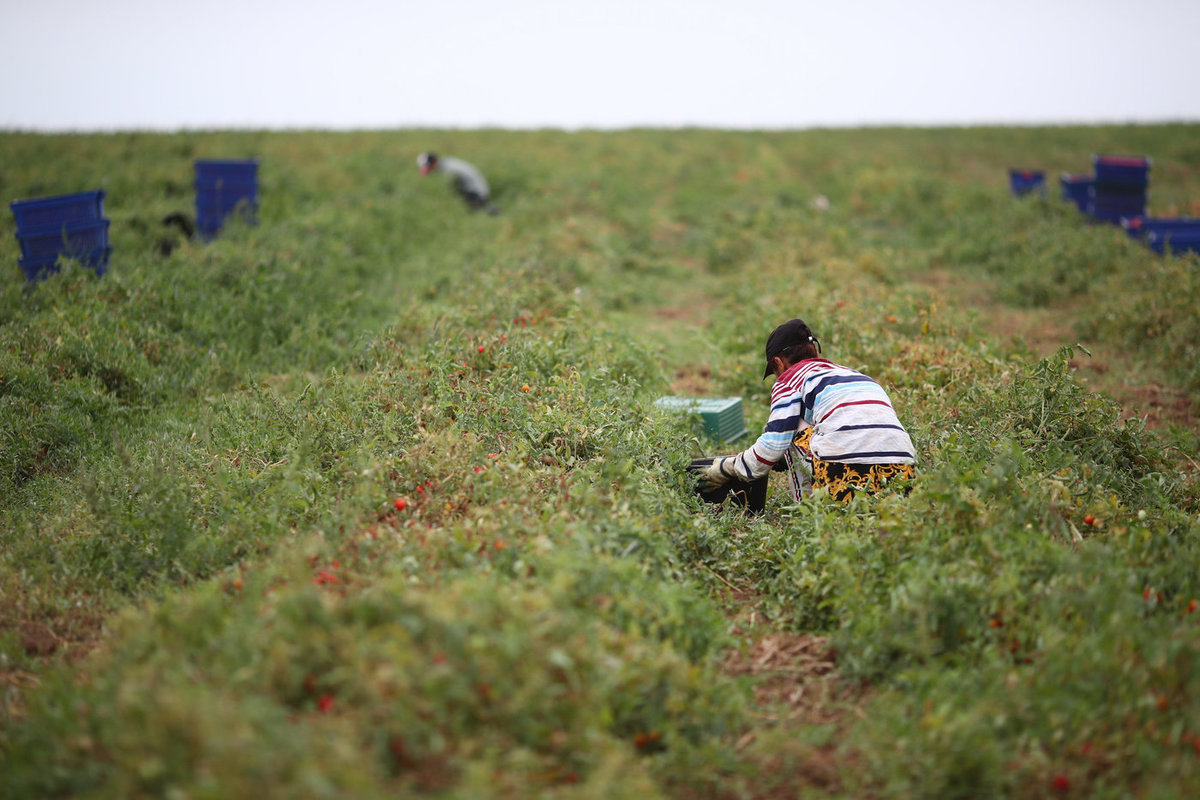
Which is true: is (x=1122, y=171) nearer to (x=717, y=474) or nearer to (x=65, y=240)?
(x=717, y=474)

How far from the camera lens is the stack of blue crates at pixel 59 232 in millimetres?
7738

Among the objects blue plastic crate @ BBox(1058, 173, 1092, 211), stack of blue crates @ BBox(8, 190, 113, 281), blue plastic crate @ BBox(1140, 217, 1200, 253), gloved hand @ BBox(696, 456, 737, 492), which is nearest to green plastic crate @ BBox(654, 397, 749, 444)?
gloved hand @ BBox(696, 456, 737, 492)

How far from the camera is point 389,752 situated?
7.66 feet

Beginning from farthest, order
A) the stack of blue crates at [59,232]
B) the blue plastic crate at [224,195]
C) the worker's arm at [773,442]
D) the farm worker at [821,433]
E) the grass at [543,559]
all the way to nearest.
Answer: the blue plastic crate at [224,195]
the stack of blue crates at [59,232]
the worker's arm at [773,442]
the farm worker at [821,433]
the grass at [543,559]

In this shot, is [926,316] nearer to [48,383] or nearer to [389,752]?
[389,752]

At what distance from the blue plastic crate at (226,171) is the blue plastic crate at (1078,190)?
1196cm

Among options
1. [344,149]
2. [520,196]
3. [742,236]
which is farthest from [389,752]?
[344,149]

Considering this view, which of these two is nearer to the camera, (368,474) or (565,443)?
(368,474)

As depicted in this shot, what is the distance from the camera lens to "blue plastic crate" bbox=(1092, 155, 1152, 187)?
1195 cm

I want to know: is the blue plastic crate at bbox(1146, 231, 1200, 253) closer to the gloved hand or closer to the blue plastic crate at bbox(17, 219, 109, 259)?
the gloved hand

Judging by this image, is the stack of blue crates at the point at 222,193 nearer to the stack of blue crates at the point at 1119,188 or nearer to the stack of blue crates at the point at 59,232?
the stack of blue crates at the point at 59,232

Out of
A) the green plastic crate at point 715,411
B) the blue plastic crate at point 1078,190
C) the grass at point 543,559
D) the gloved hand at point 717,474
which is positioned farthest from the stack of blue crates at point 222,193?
the blue plastic crate at point 1078,190

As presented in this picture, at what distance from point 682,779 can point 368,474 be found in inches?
77.1

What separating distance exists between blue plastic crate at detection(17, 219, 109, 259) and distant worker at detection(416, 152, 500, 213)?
682cm
